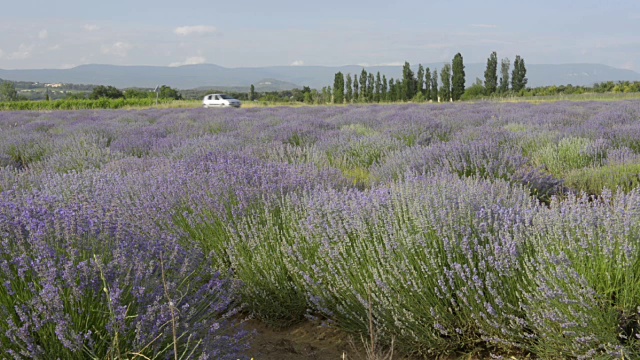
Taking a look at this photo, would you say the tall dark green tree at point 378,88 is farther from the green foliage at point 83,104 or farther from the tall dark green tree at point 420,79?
the green foliage at point 83,104

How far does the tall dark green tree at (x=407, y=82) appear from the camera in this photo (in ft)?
148

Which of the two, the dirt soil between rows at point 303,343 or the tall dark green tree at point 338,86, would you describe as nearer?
the dirt soil between rows at point 303,343

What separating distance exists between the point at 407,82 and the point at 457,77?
426 cm

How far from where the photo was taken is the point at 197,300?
236 centimetres

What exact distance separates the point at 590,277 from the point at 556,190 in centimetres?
312

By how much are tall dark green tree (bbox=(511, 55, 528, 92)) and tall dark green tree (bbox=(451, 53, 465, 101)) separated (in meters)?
4.93

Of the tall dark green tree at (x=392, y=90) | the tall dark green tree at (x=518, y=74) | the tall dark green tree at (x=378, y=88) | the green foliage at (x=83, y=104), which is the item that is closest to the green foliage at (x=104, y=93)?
the green foliage at (x=83, y=104)

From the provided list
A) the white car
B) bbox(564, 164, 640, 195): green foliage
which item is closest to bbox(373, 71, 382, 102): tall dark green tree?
the white car

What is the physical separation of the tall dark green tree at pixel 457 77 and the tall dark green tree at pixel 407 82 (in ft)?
11.6

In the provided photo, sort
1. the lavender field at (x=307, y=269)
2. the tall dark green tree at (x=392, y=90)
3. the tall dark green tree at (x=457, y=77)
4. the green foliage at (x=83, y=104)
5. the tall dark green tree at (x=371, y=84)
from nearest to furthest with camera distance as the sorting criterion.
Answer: the lavender field at (x=307, y=269), the green foliage at (x=83, y=104), the tall dark green tree at (x=457, y=77), the tall dark green tree at (x=392, y=90), the tall dark green tree at (x=371, y=84)

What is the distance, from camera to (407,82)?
45812 mm

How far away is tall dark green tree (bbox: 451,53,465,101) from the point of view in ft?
141

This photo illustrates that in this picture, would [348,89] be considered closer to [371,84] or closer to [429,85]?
[371,84]

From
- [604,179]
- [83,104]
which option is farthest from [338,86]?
[604,179]
